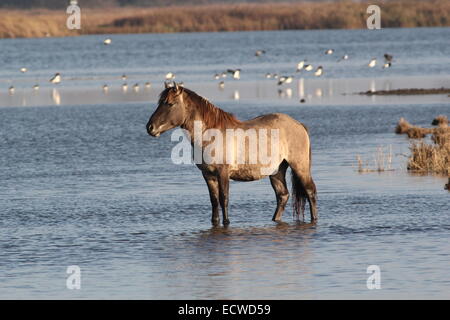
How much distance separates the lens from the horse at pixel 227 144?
15.3m

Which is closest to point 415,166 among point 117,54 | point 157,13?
point 117,54

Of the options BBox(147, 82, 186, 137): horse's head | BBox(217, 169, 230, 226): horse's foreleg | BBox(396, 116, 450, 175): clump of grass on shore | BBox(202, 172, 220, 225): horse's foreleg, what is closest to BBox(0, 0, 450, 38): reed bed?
BBox(396, 116, 450, 175): clump of grass on shore

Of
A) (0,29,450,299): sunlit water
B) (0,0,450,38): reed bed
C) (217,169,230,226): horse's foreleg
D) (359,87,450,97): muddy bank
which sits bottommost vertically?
(0,29,450,299): sunlit water

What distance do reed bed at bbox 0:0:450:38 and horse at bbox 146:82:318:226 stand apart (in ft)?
360

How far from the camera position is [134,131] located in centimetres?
3419

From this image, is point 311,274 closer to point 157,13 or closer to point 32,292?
point 32,292

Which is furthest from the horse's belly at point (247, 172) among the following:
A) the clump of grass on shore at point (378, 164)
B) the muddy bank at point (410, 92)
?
the muddy bank at point (410, 92)

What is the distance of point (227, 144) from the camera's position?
15422 millimetres

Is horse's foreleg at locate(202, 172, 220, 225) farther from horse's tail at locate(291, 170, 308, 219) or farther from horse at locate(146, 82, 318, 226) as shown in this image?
horse's tail at locate(291, 170, 308, 219)

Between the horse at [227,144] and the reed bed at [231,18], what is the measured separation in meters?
110

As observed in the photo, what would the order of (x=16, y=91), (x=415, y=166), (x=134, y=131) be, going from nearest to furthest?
(x=415, y=166), (x=134, y=131), (x=16, y=91)

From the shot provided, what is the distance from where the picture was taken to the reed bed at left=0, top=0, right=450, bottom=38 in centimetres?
13450
